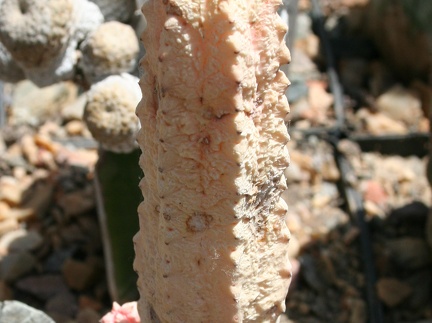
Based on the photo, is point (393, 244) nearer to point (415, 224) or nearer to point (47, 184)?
point (415, 224)

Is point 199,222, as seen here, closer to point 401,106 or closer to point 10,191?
point 10,191

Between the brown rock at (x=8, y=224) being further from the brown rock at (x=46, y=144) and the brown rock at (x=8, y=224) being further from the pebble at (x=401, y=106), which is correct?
the pebble at (x=401, y=106)

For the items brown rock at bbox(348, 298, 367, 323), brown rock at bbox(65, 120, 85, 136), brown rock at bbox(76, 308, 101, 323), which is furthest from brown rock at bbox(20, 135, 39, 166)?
brown rock at bbox(348, 298, 367, 323)

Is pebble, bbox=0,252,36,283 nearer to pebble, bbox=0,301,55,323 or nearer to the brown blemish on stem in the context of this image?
pebble, bbox=0,301,55,323

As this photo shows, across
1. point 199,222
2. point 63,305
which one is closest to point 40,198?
point 63,305

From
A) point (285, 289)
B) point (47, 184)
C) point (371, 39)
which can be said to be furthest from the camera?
point (371, 39)

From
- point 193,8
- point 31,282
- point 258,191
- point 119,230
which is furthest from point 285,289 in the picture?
point 31,282
